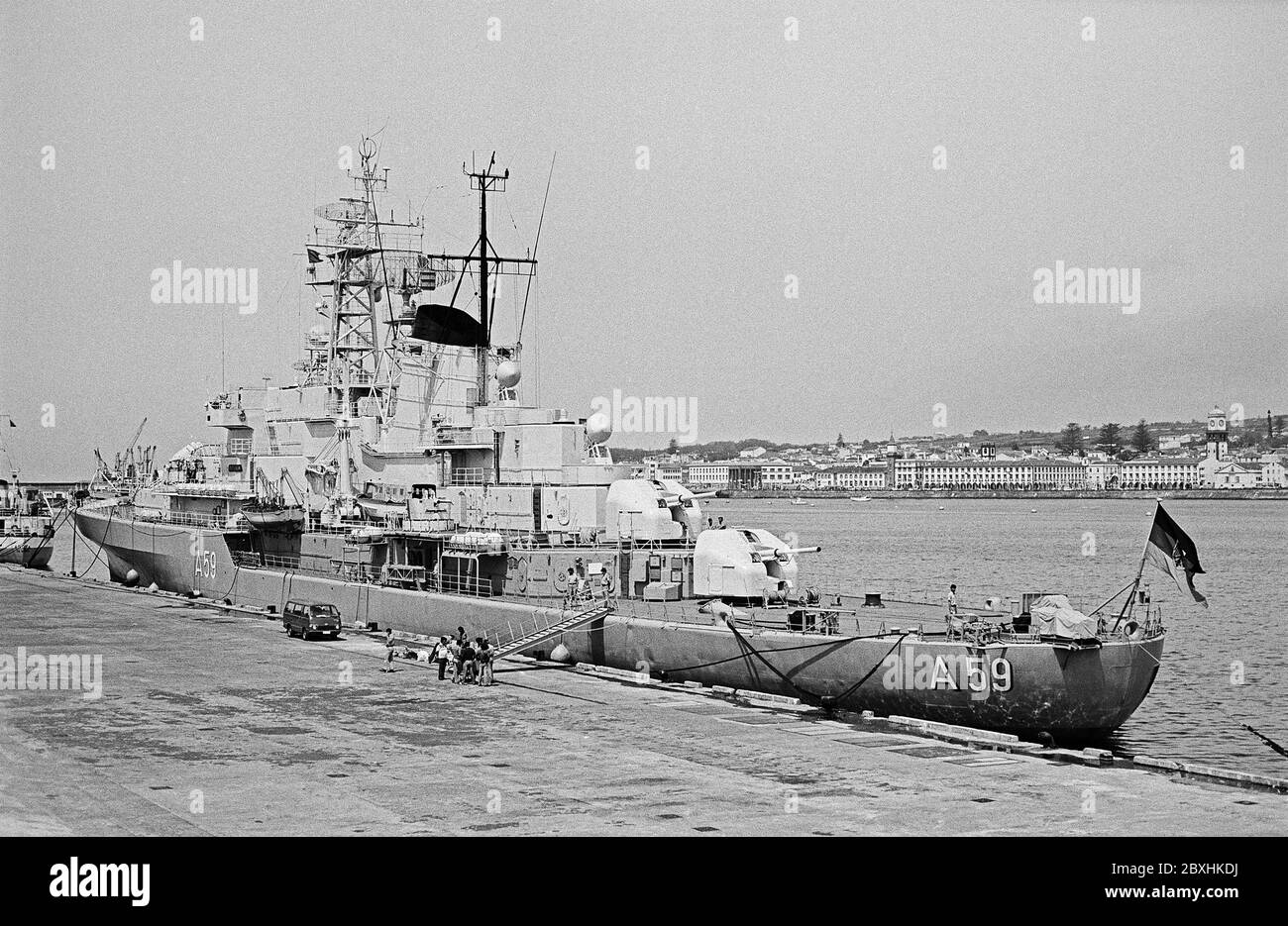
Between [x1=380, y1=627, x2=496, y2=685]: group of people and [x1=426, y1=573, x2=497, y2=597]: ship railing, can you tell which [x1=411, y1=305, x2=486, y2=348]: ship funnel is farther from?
[x1=380, y1=627, x2=496, y2=685]: group of people

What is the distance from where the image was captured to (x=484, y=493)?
125 feet

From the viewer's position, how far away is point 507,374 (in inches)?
1597

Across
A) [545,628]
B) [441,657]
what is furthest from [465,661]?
[545,628]

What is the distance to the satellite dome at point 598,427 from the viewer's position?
37.9 metres

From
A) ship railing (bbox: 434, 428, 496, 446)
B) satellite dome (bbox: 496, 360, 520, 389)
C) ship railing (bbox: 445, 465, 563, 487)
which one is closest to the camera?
ship railing (bbox: 445, 465, 563, 487)

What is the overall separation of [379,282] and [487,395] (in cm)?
690

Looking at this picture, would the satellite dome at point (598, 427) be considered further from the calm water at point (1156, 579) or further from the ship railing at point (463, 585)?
the calm water at point (1156, 579)

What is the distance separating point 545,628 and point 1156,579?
52.4 m

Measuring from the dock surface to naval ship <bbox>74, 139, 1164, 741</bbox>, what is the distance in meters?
1.98

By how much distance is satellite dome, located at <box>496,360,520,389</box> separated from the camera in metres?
40.6

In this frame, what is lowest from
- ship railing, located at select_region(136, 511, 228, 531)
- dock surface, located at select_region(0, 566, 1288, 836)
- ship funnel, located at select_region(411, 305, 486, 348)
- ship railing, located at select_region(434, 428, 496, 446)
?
dock surface, located at select_region(0, 566, 1288, 836)

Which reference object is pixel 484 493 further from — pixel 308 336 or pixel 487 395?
pixel 308 336

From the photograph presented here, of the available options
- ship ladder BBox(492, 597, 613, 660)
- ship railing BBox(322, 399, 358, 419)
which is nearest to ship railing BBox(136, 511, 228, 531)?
ship railing BBox(322, 399, 358, 419)

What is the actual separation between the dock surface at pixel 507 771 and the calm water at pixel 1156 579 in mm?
8685
